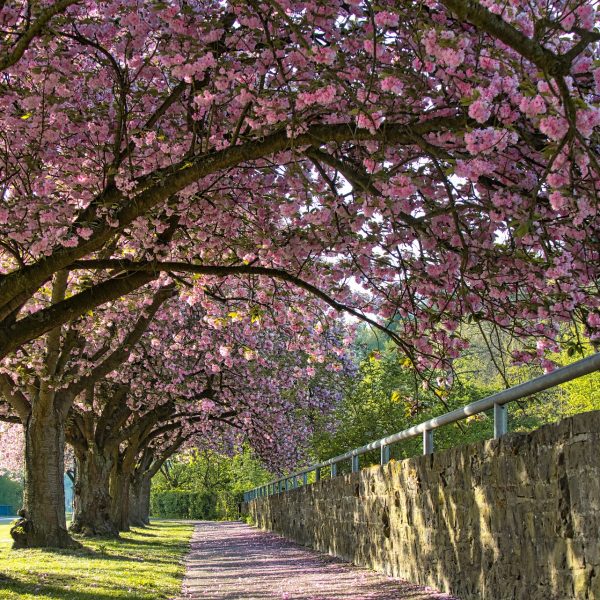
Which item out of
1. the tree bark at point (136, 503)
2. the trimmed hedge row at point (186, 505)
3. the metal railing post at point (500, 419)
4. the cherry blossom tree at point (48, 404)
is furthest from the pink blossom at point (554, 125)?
the trimmed hedge row at point (186, 505)

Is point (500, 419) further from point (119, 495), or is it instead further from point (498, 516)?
point (119, 495)

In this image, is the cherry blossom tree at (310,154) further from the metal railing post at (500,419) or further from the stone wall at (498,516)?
the stone wall at (498,516)

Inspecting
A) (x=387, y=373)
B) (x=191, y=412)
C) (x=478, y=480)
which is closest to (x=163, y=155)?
(x=478, y=480)

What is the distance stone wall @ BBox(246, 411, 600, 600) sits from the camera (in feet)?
15.8

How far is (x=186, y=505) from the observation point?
6291cm

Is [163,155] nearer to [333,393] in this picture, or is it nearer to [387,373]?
[333,393]

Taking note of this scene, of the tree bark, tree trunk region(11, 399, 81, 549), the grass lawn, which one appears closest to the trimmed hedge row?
the tree bark

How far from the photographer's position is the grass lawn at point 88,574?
9297 millimetres

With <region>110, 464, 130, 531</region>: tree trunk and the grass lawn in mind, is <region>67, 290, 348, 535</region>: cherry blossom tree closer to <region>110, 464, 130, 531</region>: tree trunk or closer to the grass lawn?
<region>110, 464, 130, 531</region>: tree trunk

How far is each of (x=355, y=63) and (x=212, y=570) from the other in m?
8.97

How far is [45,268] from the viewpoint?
26.0 ft

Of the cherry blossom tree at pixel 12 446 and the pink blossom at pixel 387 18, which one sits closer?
the pink blossom at pixel 387 18

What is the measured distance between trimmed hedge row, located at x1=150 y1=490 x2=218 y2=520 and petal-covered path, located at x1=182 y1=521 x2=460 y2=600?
4732 centimetres

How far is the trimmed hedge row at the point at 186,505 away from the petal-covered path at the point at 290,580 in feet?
155
